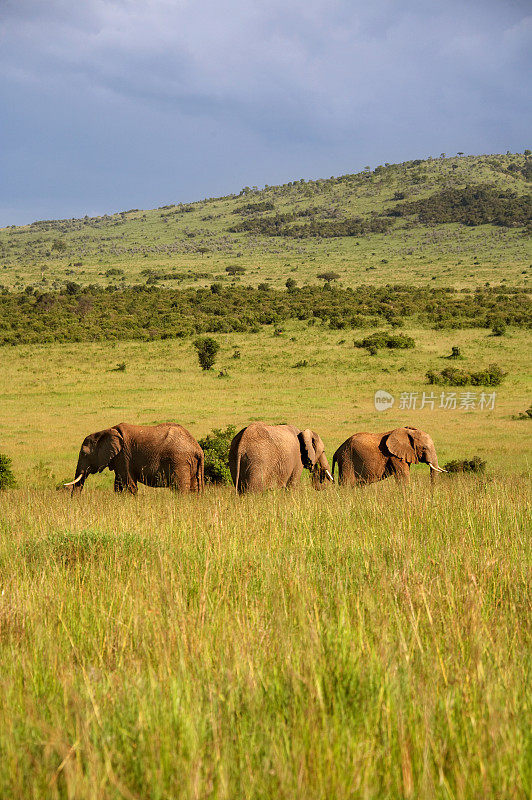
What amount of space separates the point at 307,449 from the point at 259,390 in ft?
73.9

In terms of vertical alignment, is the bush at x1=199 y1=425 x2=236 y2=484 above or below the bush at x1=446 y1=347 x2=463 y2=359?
below

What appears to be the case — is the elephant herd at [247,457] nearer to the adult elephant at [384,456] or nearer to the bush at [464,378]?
the adult elephant at [384,456]

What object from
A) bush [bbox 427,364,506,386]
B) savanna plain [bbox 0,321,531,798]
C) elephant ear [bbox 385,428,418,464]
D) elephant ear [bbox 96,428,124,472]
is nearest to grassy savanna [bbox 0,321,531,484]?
bush [bbox 427,364,506,386]

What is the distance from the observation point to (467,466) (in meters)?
18.2

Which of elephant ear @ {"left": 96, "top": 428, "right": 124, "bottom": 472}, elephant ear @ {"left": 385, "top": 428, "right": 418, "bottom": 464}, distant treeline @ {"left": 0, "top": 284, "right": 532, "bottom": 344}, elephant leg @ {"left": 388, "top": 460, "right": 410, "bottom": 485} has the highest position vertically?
distant treeline @ {"left": 0, "top": 284, "right": 532, "bottom": 344}

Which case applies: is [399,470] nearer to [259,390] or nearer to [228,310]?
[259,390]

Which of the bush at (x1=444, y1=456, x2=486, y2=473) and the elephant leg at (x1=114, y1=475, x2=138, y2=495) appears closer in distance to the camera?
the elephant leg at (x1=114, y1=475, x2=138, y2=495)

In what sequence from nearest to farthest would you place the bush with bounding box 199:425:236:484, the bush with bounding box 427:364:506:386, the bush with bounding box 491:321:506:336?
the bush with bounding box 199:425:236:484
the bush with bounding box 427:364:506:386
the bush with bounding box 491:321:506:336

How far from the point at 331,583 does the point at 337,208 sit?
16932cm

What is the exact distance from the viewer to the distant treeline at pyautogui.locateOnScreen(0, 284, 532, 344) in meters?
52.8

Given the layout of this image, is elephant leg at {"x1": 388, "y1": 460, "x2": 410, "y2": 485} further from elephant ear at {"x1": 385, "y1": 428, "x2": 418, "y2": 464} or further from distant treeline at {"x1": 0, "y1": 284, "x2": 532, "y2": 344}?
distant treeline at {"x1": 0, "y1": 284, "x2": 532, "y2": 344}

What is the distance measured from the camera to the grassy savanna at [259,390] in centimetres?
2347

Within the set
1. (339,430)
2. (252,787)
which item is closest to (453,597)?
(252,787)

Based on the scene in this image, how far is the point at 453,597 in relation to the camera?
3.56 metres
